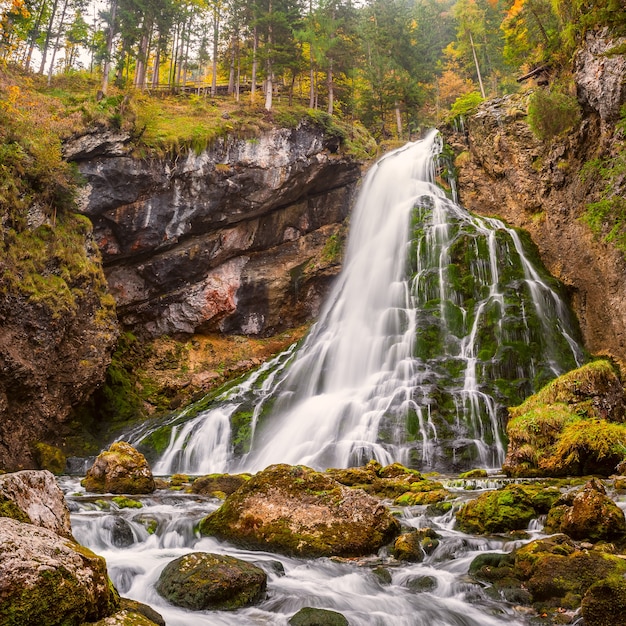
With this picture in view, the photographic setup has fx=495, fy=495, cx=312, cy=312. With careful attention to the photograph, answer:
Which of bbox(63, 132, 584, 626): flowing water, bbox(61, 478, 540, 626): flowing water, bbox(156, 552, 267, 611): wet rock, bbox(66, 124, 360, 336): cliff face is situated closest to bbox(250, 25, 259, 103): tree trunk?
bbox(66, 124, 360, 336): cliff face

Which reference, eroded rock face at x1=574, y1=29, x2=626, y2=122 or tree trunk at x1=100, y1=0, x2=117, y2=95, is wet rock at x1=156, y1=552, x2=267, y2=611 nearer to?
eroded rock face at x1=574, y1=29, x2=626, y2=122

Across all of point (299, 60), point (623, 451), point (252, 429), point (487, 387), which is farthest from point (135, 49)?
point (623, 451)

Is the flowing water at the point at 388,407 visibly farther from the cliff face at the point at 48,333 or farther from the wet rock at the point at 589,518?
the cliff face at the point at 48,333

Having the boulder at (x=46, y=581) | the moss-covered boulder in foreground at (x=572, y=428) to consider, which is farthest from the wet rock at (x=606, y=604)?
the moss-covered boulder in foreground at (x=572, y=428)

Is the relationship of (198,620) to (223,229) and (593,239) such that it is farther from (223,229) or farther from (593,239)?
(223,229)

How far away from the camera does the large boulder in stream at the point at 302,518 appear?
6.66m

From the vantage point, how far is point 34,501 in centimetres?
416

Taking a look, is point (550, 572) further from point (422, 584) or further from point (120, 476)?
point (120, 476)

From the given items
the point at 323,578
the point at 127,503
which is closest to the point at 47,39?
the point at 127,503

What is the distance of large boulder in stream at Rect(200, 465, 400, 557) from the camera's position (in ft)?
21.8

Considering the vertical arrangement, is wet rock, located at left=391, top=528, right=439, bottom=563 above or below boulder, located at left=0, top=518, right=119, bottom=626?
below

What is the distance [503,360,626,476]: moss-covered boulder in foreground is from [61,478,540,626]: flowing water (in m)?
3.89

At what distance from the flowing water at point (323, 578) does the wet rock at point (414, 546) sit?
9 cm

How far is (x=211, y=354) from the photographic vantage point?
2484cm
